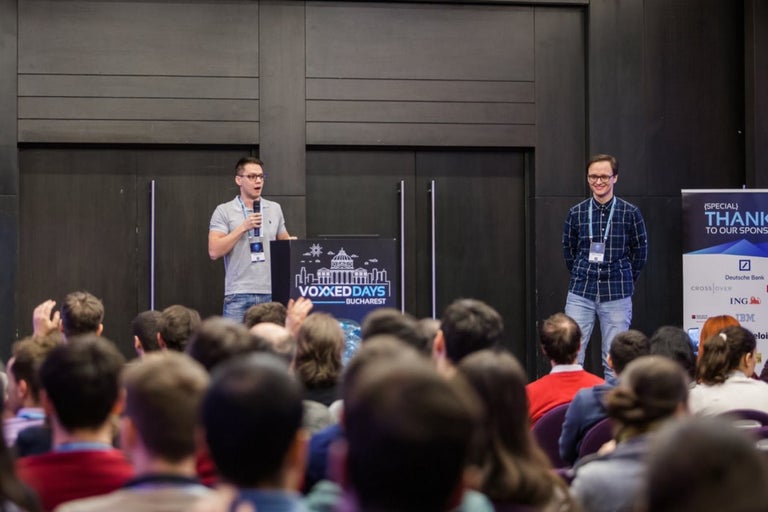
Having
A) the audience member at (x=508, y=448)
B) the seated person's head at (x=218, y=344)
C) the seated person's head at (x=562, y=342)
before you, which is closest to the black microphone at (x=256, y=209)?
the seated person's head at (x=562, y=342)

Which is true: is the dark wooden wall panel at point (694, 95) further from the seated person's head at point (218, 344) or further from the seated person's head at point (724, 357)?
the seated person's head at point (218, 344)

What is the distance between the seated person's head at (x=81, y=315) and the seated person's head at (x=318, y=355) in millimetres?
1435

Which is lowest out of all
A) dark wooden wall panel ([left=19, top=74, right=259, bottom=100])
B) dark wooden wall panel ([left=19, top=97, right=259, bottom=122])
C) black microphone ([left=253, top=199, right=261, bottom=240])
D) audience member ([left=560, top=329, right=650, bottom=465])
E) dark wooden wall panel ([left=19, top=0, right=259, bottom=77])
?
audience member ([left=560, top=329, right=650, bottom=465])

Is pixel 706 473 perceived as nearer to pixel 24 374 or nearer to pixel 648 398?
pixel 648 398

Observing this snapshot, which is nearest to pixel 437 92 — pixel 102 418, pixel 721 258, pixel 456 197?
pixel 456 197

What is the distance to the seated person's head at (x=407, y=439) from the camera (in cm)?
130

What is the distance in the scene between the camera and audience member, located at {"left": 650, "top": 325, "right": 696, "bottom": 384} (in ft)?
14.1

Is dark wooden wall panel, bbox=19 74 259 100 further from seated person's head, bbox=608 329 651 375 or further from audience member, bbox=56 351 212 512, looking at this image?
audience member, bbox=56 351 212 512

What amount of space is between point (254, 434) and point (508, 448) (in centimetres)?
88

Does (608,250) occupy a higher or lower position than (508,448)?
higher

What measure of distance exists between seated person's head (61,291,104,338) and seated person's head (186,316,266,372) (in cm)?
176

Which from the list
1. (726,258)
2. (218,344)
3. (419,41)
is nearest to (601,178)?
(726,258)

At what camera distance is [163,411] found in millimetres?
1887

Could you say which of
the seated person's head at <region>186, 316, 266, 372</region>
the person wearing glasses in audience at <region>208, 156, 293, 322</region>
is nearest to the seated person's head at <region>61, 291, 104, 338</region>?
the seated person's head at <region>186, 316, 266, 372</region>
